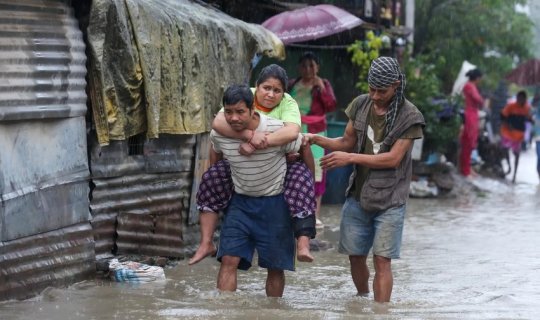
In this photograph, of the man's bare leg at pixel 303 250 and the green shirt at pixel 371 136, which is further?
the green shirt at pixel 371 136

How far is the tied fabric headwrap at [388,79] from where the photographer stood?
20.0 feet

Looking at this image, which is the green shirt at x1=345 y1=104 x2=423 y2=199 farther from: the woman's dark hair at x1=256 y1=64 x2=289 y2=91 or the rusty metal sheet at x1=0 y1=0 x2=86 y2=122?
the rusty metal sheet at x1=0 y1=0 x2=86 y2=122

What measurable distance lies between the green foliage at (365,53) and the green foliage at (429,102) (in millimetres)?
1304

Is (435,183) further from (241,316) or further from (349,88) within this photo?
(241,316)

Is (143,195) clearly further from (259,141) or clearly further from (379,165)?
(379,165)

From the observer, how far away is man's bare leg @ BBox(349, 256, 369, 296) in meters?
6.58

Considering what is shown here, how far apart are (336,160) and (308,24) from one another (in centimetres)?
606

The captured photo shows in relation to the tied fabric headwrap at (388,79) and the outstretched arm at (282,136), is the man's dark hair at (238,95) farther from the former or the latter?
the tied fabric headwrap at (388,79)

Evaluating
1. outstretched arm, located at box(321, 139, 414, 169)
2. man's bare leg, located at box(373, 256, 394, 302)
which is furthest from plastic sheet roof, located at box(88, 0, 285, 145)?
man's bare leg, located at box(373, 256, 394, 302)

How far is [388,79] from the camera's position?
240 inches

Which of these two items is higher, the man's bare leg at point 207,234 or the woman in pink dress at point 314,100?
the woman in pink dress at point 314,100

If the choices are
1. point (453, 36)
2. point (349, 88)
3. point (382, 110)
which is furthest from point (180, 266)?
point (453, 36)

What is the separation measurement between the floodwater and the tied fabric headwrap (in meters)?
1.21

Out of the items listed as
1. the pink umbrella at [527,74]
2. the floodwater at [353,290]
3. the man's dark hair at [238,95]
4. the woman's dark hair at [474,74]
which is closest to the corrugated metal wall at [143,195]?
the floodwater at [353,290]
